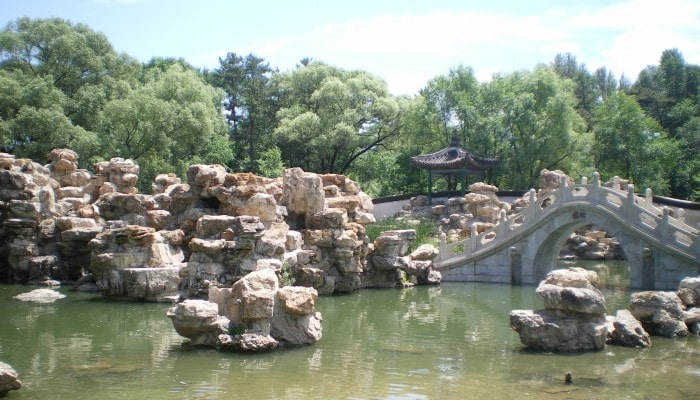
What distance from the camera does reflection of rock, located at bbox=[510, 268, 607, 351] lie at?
10039mm

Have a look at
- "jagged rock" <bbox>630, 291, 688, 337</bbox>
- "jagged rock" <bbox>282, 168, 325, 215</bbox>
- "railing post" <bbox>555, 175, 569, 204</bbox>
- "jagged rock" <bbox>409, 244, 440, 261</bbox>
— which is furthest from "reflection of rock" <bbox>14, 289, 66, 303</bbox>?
"railing post" <bbox>555, 175, 569, 204</bbox>

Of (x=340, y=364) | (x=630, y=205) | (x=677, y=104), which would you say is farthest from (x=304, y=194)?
(x=677, y=104)

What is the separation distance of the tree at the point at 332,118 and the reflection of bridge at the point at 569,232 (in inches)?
498

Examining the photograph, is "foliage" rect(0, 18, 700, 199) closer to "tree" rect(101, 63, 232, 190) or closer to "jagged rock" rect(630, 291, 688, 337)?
"tree" rect(101, 63, 232, 190)

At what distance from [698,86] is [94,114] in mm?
28411

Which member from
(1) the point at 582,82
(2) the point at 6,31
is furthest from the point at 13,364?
(1) the point at 582,82

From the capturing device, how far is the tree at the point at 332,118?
32156mm

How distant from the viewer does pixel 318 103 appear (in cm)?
3381

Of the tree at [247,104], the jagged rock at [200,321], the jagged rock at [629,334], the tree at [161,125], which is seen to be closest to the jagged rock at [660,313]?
the jagged rock at [629,334]

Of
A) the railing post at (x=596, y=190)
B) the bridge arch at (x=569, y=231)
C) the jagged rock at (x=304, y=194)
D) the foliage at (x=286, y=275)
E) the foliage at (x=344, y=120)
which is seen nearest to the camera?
the foliage at (x=286, y=275)

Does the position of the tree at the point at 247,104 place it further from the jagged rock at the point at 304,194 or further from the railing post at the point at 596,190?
the railing post at the point at 596,190

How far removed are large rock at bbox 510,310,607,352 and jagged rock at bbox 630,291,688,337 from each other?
1.53 m

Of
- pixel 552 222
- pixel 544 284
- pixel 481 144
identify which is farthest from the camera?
pixel 481 144

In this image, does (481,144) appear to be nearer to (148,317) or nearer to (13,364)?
(148,317)
